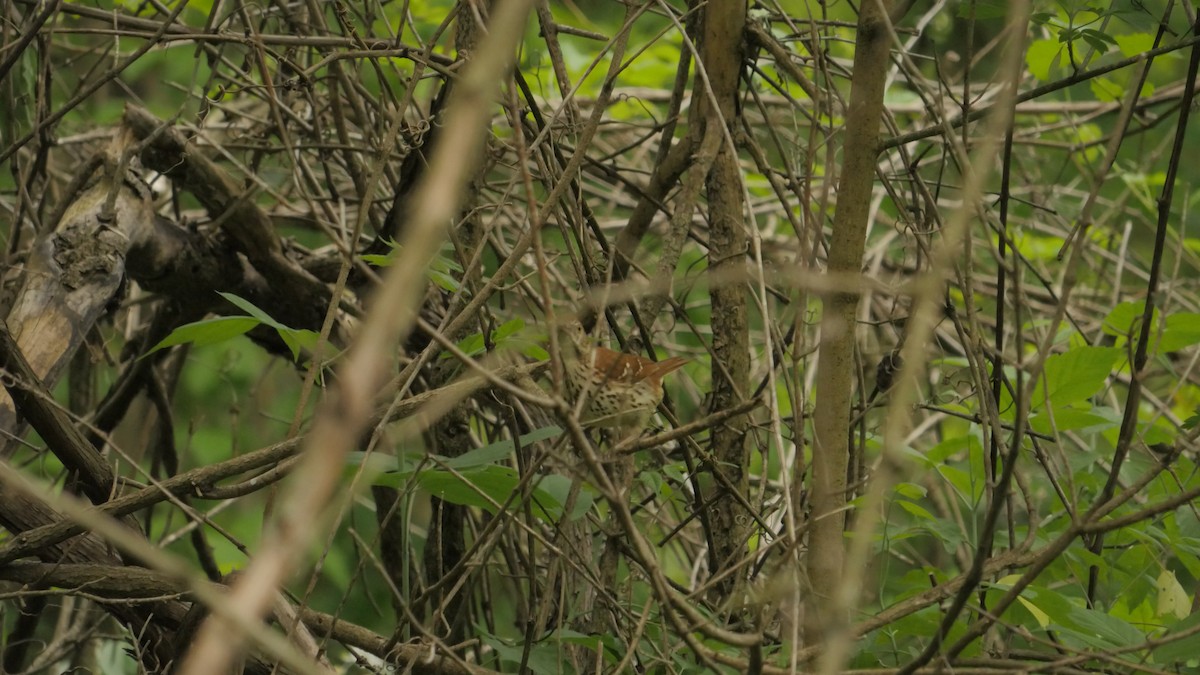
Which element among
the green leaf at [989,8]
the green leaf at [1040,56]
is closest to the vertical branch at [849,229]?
the green leaf at [989,8]

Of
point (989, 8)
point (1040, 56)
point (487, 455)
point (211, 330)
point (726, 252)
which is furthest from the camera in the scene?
point (1040, 56)

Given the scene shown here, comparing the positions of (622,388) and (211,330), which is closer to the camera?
(211,330)

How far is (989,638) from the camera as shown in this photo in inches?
69.2

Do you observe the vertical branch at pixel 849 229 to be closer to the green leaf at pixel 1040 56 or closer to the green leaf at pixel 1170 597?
the green leaf at pixel 1170 597

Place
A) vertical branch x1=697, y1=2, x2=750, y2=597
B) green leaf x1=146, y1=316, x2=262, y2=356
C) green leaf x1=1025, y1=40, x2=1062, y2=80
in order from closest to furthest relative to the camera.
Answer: green leaf x1=146, y1=316, x2=262, y2=356
vertical branch x1=697, y1=2, x2=750, y2=597
green leaf x1=1025, y1=40, x2=1062, y2=80

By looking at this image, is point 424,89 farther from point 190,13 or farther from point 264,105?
point 190,13

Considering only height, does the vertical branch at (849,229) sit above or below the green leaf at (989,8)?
below

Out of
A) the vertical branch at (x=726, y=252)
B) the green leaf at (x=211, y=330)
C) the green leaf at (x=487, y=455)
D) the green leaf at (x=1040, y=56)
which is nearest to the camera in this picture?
the green leaf at (x=487, y=455)

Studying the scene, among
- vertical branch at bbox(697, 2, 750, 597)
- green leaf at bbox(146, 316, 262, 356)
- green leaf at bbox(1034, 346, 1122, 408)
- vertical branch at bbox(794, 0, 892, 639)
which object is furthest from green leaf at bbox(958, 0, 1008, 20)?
green leaf at bbox(146, 316, 262, 356)

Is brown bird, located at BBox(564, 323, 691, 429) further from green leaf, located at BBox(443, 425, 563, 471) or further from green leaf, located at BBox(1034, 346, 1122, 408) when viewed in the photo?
green leaf, located at BBox(1034, 346, 1122, 408)

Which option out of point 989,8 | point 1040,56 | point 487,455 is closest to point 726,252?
point 989,8

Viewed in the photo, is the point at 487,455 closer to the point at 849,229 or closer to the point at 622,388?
the point at 622,388

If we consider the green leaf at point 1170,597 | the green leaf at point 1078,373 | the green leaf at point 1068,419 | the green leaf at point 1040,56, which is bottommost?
the green leaf at point 1170,597

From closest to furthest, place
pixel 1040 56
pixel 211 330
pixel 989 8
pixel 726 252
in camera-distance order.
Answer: pixel 211 330
pixel 989 8
pixel 726 252
pixel 1040 56
